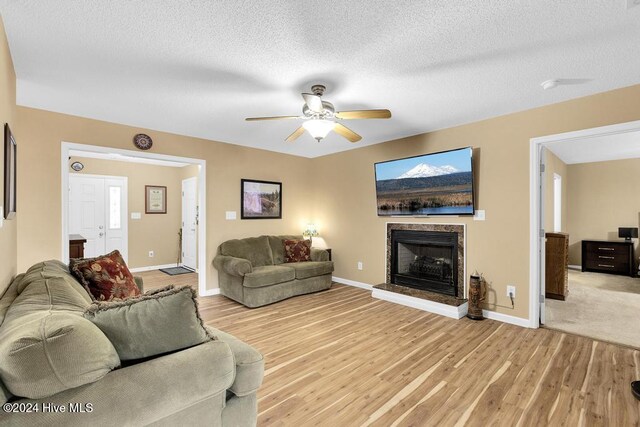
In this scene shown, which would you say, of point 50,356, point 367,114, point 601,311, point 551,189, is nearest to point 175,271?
point 367,114

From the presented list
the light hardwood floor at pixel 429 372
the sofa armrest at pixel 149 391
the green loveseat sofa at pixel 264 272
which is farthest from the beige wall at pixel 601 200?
the sofa armrest at pixel 149 391

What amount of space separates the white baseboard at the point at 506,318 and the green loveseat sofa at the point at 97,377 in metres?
3.25

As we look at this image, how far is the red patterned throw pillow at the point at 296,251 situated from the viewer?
508cm

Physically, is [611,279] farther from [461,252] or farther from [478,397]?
[478,397]

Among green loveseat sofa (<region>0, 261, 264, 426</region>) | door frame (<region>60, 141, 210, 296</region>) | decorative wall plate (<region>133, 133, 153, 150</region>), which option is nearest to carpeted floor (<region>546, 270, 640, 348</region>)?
green loveseat sofa (<region>0, 261, 264, 426</region>)

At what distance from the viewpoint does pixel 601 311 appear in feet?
12.7

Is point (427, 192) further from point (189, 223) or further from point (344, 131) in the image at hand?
point (189, 223)

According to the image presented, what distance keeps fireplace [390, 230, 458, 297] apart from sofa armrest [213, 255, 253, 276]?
226 centimetres

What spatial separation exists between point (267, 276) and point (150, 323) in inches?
113

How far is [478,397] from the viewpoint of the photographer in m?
2.12

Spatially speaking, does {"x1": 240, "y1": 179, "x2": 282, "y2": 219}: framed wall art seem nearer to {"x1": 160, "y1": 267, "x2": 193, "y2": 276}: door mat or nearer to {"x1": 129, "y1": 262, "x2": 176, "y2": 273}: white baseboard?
{"x1": 160, "y1": 267, "x2": 193, "y2": 276}: door mat

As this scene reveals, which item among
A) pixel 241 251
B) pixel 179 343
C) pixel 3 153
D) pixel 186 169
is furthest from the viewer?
pixel 186 169

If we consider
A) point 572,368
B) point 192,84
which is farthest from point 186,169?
point 572,368

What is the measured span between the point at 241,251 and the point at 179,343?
11.5 feet
